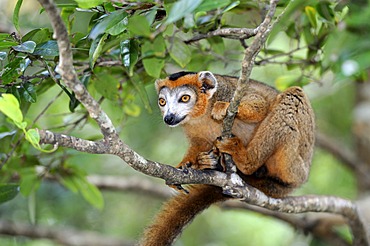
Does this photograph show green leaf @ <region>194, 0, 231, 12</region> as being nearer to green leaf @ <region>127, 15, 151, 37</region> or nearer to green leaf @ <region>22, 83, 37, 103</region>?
green leaf @ <region>127, 15, 151, 37</region>

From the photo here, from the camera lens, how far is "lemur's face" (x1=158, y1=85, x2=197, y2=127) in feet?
16.8

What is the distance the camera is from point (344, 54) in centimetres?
384

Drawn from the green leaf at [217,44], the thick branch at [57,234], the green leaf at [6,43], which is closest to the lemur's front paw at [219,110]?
the green leaf at [217,44]

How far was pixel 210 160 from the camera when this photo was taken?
482 centimetres

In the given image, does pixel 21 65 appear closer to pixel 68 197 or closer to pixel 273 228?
pixel 68 197

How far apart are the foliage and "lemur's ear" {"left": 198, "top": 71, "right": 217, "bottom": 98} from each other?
310mm

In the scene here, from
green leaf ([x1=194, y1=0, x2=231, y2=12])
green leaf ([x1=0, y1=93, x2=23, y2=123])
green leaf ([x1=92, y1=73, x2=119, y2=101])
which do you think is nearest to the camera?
green leaf ([x1=0, y1=93, x2=23, y2=123])

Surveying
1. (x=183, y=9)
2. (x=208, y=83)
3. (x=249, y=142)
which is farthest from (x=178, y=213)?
(x=183, y=9)

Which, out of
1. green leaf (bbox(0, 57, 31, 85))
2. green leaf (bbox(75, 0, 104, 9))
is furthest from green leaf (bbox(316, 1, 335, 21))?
green leaf (bbox(0, 57, 31, 85))

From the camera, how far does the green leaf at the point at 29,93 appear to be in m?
4.26

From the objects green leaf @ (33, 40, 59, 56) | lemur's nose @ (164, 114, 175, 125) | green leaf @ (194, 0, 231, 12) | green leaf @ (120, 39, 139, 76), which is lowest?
lemur's nose @ (164, 114, 175, 125)

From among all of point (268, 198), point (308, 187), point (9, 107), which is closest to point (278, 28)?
point (268, 198)

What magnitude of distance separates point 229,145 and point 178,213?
0.73 m

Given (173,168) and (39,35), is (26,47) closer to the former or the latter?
(39,35)
